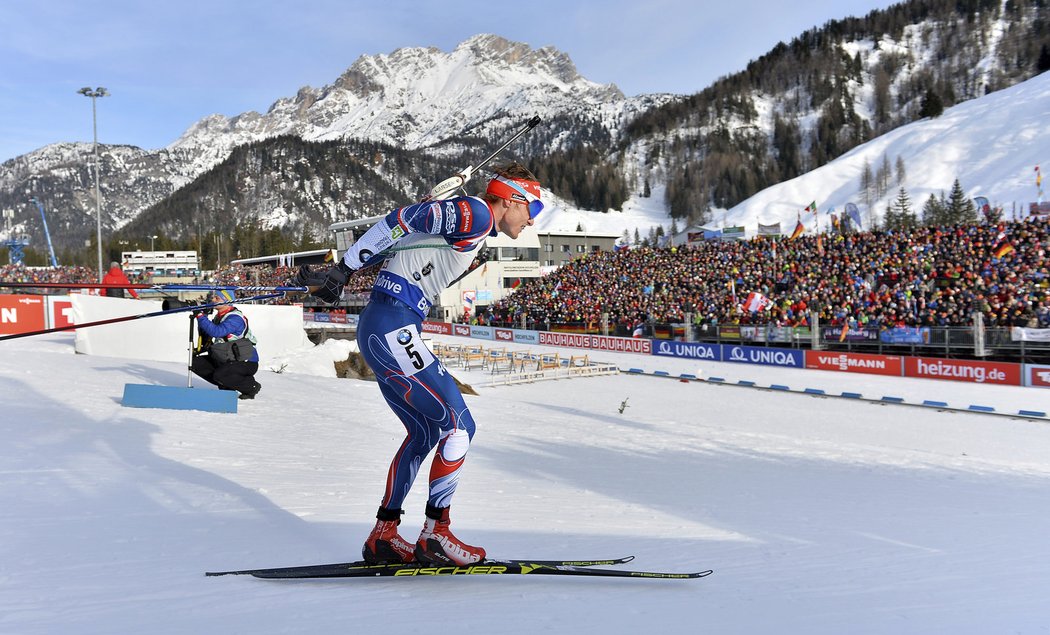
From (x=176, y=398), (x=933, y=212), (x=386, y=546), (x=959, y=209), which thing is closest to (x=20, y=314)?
(x=176, y=398)

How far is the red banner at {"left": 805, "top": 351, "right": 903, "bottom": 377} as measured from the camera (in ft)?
74.3

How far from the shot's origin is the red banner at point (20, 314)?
17234mm

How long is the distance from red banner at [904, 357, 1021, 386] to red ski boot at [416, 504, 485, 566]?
889 inches

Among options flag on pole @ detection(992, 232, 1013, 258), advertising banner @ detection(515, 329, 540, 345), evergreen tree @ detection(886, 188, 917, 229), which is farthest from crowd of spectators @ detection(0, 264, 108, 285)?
evergreen tree @ detection(886, 188, 917, 229)

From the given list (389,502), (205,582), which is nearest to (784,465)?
(389,502)

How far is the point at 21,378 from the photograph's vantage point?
32.2ft

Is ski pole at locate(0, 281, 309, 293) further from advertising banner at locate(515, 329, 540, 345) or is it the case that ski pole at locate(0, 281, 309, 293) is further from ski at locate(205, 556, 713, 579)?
advertising banner at locate(515, 329, 540, 345)

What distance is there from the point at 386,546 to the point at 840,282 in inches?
1145

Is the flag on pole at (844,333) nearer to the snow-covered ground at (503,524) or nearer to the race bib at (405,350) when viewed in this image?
the snow-covered ground at (503,524)

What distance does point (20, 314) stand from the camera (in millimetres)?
17531

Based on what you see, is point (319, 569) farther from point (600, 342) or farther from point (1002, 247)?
point (1002, 247)

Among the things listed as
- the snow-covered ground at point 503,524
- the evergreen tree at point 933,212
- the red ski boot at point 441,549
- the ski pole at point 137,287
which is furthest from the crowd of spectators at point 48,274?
the evergreen tree at point 933,212

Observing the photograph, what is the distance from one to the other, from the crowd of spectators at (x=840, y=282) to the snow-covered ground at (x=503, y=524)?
14660 millimetres

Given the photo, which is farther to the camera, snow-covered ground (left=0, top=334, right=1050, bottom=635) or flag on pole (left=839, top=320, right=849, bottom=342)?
flag on pole (left=839, top=320, right=849, bottom=342)
